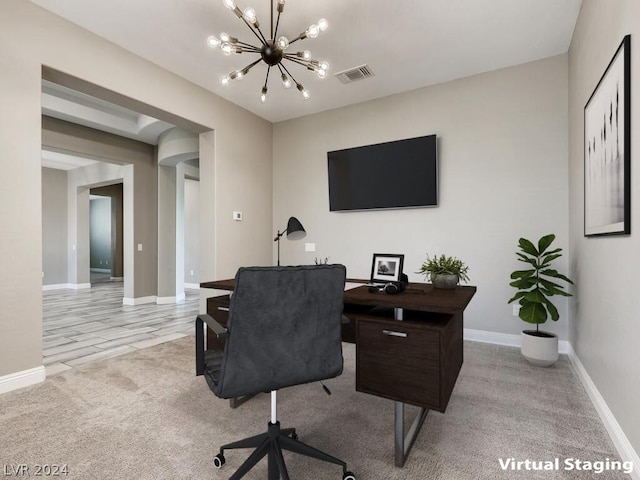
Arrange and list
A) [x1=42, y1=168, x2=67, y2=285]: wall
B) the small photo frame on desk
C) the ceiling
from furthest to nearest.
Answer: [x1=42, y1=168, x2=67, y2=285]: wall < the ceiling < the small photo frame on desk

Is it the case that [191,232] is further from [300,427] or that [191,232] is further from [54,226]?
[300,427]

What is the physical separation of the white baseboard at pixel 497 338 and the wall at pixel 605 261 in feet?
0.65

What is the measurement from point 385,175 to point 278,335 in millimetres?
3037

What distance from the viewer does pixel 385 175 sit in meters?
3.92

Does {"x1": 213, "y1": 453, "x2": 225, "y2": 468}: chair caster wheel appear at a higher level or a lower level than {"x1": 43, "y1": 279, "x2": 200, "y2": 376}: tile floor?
higher

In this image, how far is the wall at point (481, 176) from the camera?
3156mm

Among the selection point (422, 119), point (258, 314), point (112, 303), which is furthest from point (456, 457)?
point (112, 303)

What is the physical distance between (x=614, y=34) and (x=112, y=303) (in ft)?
24.4

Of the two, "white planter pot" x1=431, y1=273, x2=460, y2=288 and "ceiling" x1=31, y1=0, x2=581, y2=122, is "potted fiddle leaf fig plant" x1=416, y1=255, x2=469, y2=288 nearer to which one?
"white planter pot" x1=431, y1=273, x2=460, y2=288

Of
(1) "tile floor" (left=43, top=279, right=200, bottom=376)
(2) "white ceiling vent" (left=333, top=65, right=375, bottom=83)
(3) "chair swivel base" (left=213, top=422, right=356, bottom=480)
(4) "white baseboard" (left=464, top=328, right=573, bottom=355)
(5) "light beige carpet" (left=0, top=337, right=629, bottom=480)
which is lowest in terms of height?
(1) "tile floor" (left=43, top=279, right=200, bottom=376)

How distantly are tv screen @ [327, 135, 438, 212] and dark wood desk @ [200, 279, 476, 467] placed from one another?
85.2 inches

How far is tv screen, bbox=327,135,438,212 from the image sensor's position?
3.67 metres

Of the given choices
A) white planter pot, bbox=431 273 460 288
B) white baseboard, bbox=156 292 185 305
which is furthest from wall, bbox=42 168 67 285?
white planter pot, bbox=431 273 460 288

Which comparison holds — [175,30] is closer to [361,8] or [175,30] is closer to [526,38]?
[361,8]
